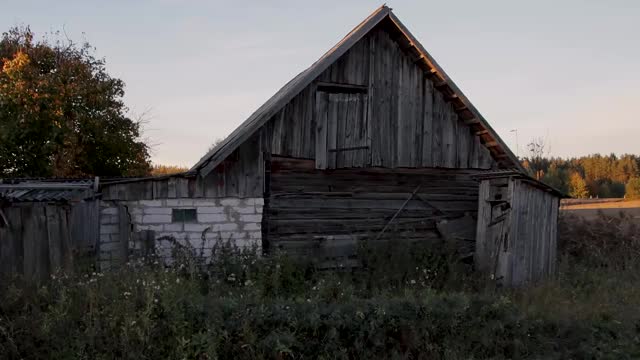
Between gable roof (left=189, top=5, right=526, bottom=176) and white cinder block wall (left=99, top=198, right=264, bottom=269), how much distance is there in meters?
0.98

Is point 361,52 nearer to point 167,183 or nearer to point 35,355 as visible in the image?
point 167,183

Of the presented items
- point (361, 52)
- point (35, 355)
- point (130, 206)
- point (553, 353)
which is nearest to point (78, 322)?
point (35, 355)

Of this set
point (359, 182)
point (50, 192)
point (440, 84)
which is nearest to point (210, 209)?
point (50, 192)

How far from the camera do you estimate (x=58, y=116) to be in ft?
70.2

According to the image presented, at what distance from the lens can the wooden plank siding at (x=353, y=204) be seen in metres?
11.3

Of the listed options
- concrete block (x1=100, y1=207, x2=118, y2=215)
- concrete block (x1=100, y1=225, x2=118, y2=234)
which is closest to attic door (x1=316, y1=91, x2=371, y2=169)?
concrete block (x1=100, y1=207, x2=118, y2=215)

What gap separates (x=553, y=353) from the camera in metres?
6.88

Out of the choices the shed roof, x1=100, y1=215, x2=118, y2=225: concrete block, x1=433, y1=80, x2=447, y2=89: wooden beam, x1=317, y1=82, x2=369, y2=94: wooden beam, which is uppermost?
x1=433, y1=80, x2=447, y2=89: wooden beam

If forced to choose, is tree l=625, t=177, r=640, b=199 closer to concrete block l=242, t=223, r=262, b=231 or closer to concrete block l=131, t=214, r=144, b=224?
concrete block l=242, t=223, r=262, b=231

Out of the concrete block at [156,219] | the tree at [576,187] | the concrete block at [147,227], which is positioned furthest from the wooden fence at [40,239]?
the tree at [576,187]

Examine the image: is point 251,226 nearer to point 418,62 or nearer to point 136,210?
point 136,210

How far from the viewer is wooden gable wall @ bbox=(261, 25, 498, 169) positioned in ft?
36.3

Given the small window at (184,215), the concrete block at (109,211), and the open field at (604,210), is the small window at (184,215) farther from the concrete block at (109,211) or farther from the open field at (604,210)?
A: the open field at (604,210)

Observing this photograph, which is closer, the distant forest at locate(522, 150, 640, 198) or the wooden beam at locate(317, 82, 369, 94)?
the wooden beam at locate(317, 82, 369, 94)
